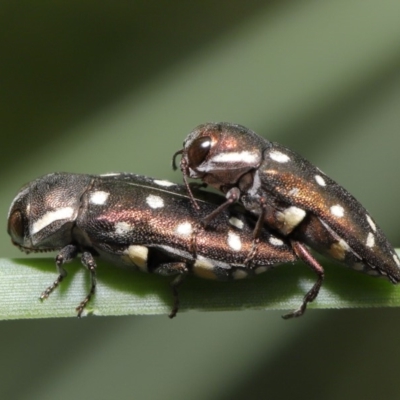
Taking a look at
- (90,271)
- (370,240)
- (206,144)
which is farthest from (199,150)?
(370,240)

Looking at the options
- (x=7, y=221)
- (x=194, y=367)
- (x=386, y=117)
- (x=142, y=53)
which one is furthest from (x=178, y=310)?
(x=142, y=53)

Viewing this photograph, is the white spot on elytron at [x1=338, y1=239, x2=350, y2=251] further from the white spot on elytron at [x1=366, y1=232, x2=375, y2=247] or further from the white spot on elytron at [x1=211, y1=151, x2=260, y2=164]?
the white spot on elytron at [x1=211, y1=151, x2=260, y2=164]

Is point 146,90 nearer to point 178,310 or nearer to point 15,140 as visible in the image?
point 15,140

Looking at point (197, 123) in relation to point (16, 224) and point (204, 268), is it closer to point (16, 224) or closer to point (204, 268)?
point (204, 268)

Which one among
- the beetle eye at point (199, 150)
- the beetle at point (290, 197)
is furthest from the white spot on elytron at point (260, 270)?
the beetle eye at point (199, 150)

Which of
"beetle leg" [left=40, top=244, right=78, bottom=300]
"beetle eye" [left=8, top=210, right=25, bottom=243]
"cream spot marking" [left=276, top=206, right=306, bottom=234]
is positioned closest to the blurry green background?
"beetle eye" [left=8, top=210, right=25, bottom=243]
